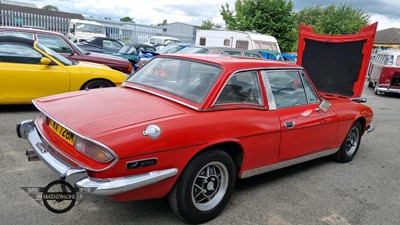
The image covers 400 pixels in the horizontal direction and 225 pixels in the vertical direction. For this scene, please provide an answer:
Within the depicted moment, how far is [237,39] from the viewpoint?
17.0 metres

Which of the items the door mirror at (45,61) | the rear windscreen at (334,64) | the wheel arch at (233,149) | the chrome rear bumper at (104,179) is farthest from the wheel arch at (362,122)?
the door mirror at (45,61)

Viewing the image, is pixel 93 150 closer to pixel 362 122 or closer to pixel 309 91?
pixel 309 91

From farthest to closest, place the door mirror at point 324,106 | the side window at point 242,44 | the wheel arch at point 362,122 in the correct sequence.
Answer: the side window at point 242,44 → the wheel arch at point 362,122 → the door mirror at point 324,106

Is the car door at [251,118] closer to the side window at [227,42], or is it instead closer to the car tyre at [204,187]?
the car tyre at [204,187]

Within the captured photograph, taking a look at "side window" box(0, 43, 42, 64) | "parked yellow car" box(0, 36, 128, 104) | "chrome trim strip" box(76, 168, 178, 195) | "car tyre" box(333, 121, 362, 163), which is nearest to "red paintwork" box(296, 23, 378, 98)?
"car tyre" box(333, 121, 362, 163)

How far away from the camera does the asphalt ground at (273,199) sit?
3189 millimetres

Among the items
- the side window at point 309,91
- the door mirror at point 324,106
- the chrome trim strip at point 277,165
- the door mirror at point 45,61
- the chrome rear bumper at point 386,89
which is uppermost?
the side window at point 309,91

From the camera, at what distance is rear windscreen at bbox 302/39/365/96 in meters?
5.97

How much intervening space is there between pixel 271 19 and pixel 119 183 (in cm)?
2358

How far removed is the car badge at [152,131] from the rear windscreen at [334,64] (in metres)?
4.35

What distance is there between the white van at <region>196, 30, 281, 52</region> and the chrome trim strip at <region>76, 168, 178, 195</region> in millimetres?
14184

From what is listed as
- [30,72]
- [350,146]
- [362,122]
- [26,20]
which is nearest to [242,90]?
[350,146]

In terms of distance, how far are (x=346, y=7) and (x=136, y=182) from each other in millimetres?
33212

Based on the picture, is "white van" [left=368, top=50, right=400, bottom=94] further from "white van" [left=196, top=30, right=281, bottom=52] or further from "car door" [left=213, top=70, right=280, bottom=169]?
"car door" [left=213, top=70, right=280, bottom=169]
